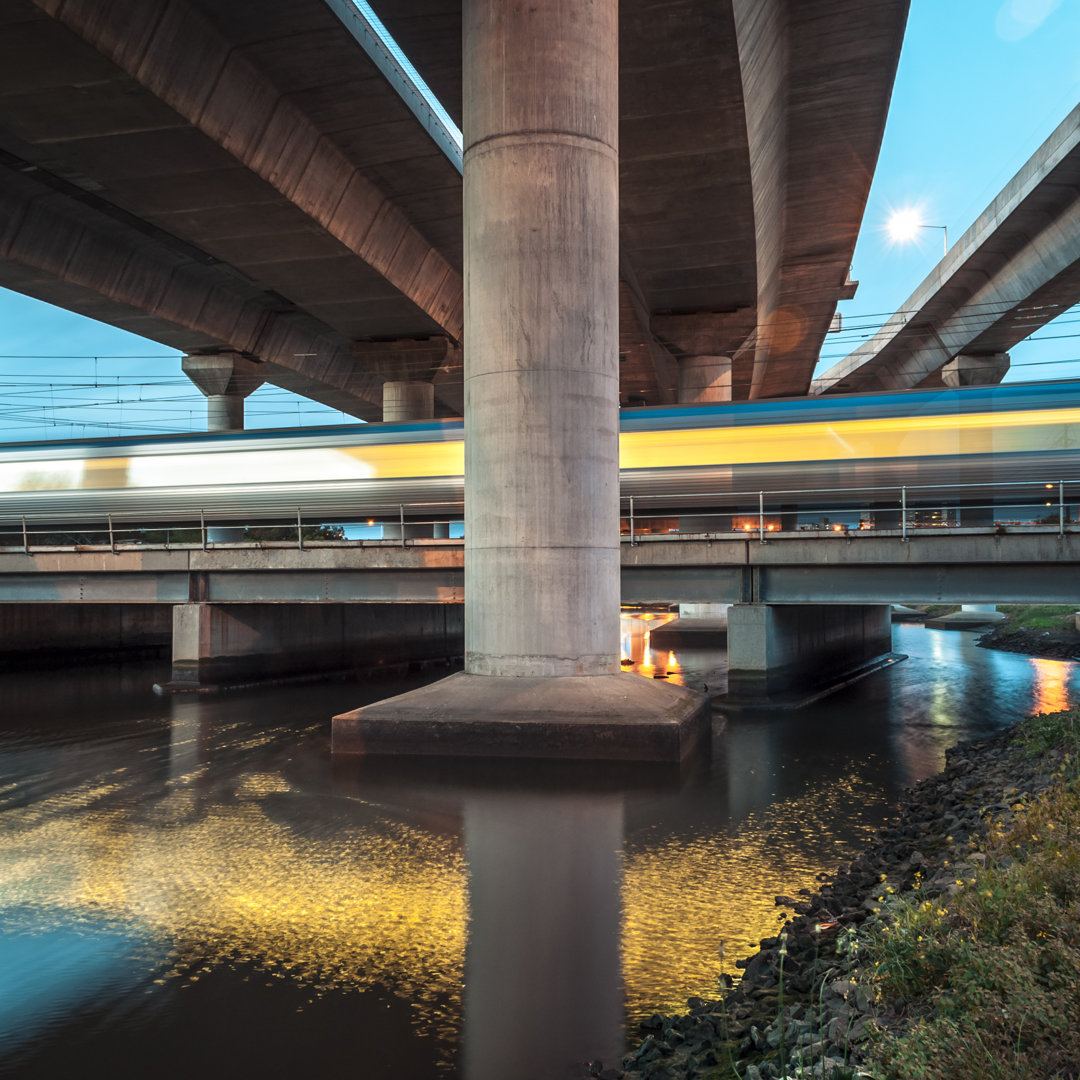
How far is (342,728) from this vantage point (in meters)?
14.5

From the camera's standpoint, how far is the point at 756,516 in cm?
2728

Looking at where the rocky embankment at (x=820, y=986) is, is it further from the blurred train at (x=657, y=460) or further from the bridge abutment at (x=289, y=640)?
the bridge abutment at (x=289, y=640)

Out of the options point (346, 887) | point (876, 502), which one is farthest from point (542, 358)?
A: point (876, 502)

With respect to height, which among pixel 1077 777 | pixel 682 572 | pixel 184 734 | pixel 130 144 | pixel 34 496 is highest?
pixel 130 144

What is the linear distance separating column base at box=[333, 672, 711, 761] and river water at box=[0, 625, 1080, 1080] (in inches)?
19.4

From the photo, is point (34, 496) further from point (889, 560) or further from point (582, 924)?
point (582, 924)

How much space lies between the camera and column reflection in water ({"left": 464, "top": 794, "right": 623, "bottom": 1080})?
575 centimetres

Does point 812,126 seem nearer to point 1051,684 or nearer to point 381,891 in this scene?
point 1051,684

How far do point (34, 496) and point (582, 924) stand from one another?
25.2 metres

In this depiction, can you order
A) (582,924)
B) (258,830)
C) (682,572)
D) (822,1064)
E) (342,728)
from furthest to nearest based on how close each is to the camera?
(682,572)
(342,728)
(258,830)
(582,924)
(822,1064)

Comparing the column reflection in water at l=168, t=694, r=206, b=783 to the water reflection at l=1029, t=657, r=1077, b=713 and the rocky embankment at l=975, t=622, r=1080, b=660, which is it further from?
the rocky embankment at l=975, t=622, r=1080, b=660

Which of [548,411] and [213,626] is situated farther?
[213,626]

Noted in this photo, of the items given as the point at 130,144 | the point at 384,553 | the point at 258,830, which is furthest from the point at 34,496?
the point at 258,830

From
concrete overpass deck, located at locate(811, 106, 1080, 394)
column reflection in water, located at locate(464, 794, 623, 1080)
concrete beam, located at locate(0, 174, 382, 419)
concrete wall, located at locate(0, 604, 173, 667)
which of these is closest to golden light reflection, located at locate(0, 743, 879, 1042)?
column reflection in water, located at locate(464, 794, 623, 1080)
